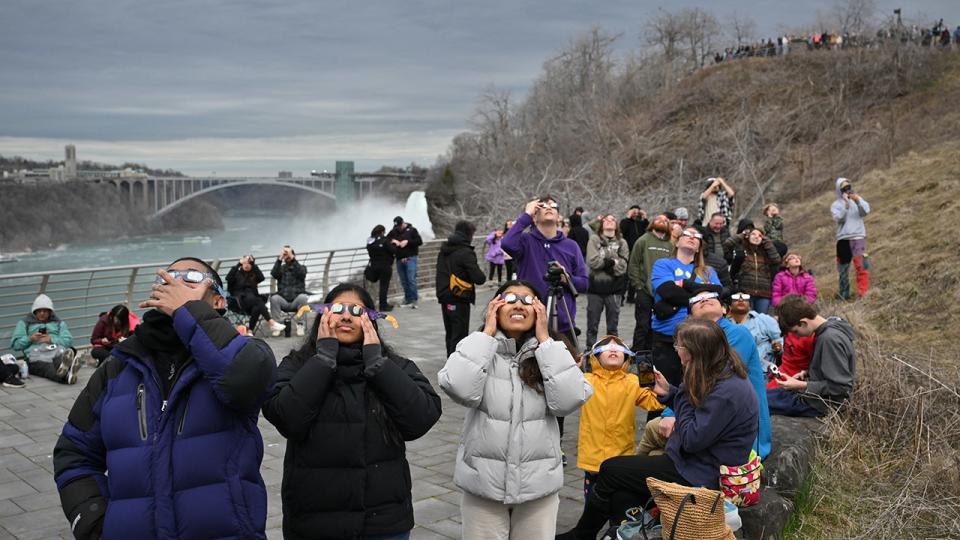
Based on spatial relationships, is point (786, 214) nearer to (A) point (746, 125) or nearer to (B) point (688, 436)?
(A) point (746, 125)

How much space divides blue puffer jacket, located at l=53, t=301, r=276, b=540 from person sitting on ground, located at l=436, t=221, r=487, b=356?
6.52 meters

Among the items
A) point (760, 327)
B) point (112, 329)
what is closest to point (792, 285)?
point (760, 327)

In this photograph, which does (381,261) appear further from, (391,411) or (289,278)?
(391,411)

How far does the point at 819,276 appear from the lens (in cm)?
1606

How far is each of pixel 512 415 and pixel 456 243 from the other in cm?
581

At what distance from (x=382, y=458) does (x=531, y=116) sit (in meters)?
65.5

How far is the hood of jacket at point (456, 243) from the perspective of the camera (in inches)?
383

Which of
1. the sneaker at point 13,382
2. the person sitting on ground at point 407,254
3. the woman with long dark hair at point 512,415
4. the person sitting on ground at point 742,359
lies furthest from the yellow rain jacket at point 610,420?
the person sitting on ground at point 407,254

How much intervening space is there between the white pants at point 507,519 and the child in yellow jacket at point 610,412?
109cm

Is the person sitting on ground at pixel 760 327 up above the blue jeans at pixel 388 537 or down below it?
above

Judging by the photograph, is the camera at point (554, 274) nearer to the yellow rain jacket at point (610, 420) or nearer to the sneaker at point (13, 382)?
the yellow rain jacket at point (610, 420)

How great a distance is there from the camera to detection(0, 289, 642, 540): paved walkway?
5.59m

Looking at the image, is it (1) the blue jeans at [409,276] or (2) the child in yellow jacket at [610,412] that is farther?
(1) the blue jeans at [409,276]

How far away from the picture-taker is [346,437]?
3.47 meters
